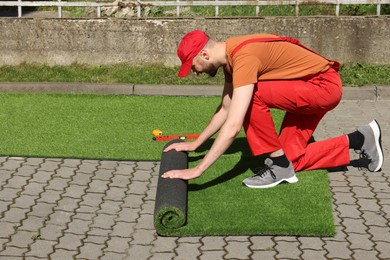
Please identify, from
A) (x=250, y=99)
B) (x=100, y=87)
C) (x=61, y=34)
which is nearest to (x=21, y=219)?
(x=250, y=99)

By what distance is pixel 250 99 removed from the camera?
692 cm

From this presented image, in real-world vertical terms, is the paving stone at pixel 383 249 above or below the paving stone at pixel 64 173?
below

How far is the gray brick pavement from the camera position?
6.16 m

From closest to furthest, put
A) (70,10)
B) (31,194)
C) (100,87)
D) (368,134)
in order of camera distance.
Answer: (31,194), (368,134), (100,87), (70,10)

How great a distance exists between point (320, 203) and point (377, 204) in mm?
437

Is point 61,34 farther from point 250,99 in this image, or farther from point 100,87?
point 250,99

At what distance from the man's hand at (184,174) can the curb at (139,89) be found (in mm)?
3920

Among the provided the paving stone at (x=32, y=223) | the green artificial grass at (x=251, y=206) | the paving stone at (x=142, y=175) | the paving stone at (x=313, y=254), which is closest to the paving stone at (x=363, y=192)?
the green artificial grass at (x=251, y=206)

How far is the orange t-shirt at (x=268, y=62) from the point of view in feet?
22.8

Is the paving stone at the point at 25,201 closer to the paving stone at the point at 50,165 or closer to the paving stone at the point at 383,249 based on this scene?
the paving stone at the point at 50,165

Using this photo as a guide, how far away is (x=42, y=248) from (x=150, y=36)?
19.2 ft

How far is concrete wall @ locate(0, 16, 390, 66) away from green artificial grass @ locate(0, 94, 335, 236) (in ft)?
3.69

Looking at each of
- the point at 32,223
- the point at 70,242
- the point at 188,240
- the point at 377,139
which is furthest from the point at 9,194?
the point at 377,139

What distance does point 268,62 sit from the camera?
727 centimetres
